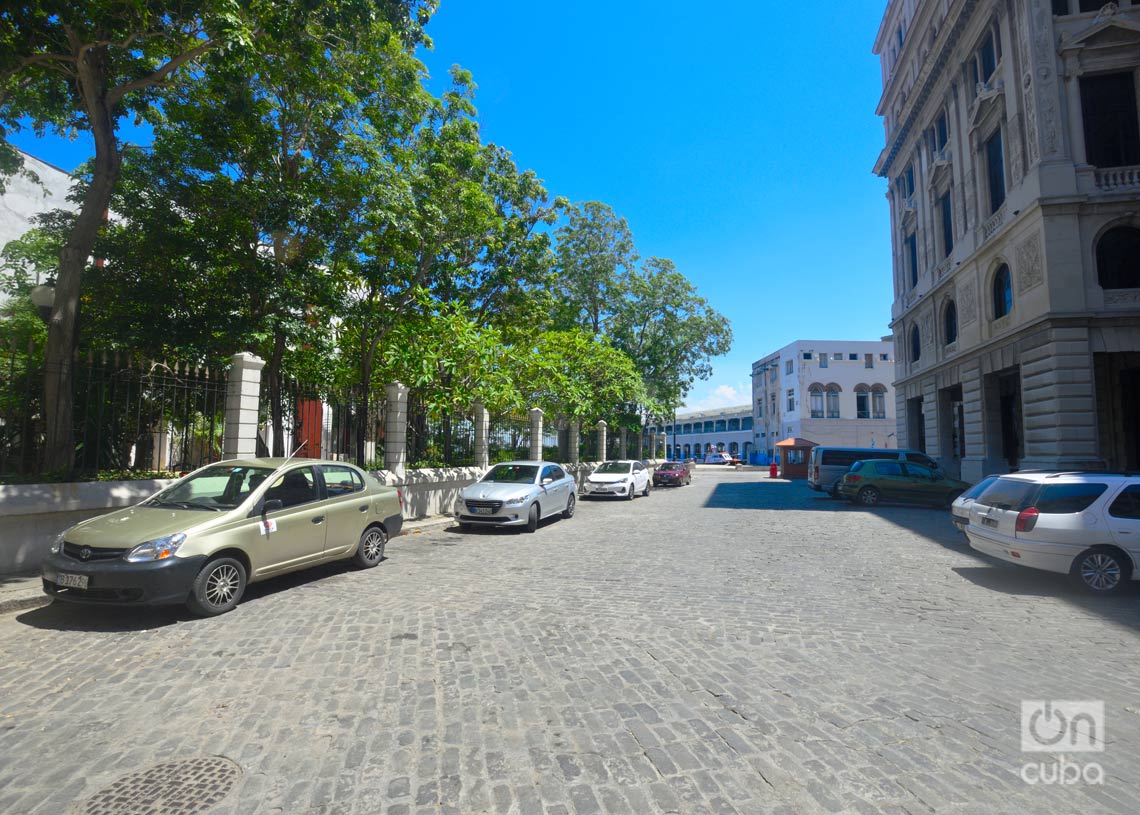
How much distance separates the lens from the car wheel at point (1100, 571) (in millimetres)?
6840

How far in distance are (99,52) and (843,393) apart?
6240 centimetres

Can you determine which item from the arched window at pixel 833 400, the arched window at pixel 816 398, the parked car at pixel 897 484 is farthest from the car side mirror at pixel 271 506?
the arched window at pixel 833 400

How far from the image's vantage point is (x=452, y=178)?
52.5 feet

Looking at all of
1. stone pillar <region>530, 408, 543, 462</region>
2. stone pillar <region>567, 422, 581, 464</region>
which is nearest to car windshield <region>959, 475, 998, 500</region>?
stone pillar <region>530, 408, 543, 462</region>

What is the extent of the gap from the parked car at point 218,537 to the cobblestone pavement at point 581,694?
14.6 inches

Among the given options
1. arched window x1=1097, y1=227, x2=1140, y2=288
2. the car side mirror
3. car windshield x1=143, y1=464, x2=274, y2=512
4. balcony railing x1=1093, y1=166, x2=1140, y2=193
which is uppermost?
balcony railing x1=1093, y1=166, x2=1140, y2=193

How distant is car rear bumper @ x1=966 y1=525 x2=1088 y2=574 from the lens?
6.88m

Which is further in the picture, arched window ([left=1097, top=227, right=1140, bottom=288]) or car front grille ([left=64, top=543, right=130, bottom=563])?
arched window ([left=1097, top=227, right=1140, bottom=288])

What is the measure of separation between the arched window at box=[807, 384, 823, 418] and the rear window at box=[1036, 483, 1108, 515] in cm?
5600

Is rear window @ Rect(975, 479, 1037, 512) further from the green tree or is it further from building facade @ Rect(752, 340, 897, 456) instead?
building facade @ Rect(752, 340, 897, 456)

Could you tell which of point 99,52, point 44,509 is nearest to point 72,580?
point 44,509

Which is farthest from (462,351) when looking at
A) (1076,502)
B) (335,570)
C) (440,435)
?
(1076,502)

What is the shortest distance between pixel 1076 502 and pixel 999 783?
5.87m

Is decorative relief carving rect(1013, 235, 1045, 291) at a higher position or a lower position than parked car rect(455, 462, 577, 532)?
higher
